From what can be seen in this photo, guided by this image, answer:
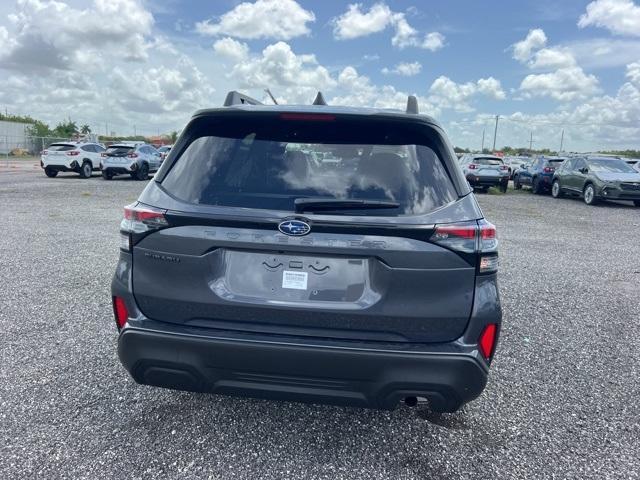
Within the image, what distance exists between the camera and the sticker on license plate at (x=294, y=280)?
2.27 metres

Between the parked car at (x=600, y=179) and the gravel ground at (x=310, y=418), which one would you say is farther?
the parked car at (x=600, y=179)

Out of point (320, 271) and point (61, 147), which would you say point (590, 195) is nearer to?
point (320, 271)

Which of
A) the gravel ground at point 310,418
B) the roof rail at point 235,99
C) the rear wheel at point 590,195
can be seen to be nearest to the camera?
the gravel ground at point 310,418

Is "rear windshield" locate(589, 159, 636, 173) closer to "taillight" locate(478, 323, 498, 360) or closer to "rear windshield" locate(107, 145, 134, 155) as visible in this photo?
"taillight" locate(478, 323, 498, 360)

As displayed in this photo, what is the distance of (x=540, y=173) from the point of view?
2123 centimetres

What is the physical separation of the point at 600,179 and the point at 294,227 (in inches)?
677

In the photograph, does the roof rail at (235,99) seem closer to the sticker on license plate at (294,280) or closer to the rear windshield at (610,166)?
the sticker on license plate at (294,280)

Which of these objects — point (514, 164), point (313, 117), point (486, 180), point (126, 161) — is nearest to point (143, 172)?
point (126, 161)

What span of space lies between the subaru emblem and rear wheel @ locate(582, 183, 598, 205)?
56.5 ft

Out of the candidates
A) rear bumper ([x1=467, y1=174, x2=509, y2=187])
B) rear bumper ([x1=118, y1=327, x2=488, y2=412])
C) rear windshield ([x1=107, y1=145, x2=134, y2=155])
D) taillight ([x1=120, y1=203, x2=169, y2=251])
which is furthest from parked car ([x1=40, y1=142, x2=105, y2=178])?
rear bumper ([x1=118, y1=327, x2=488, y2=412])

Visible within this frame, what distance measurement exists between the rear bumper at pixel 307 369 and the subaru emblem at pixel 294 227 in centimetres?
52

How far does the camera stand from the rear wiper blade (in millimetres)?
2264

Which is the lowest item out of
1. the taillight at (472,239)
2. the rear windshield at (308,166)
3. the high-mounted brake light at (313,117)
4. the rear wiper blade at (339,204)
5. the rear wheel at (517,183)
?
the rear wheel at (517,183)

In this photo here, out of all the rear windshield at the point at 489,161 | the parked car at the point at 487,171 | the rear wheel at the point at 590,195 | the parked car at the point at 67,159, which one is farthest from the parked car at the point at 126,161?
the rear wheel at the point at 590,195
